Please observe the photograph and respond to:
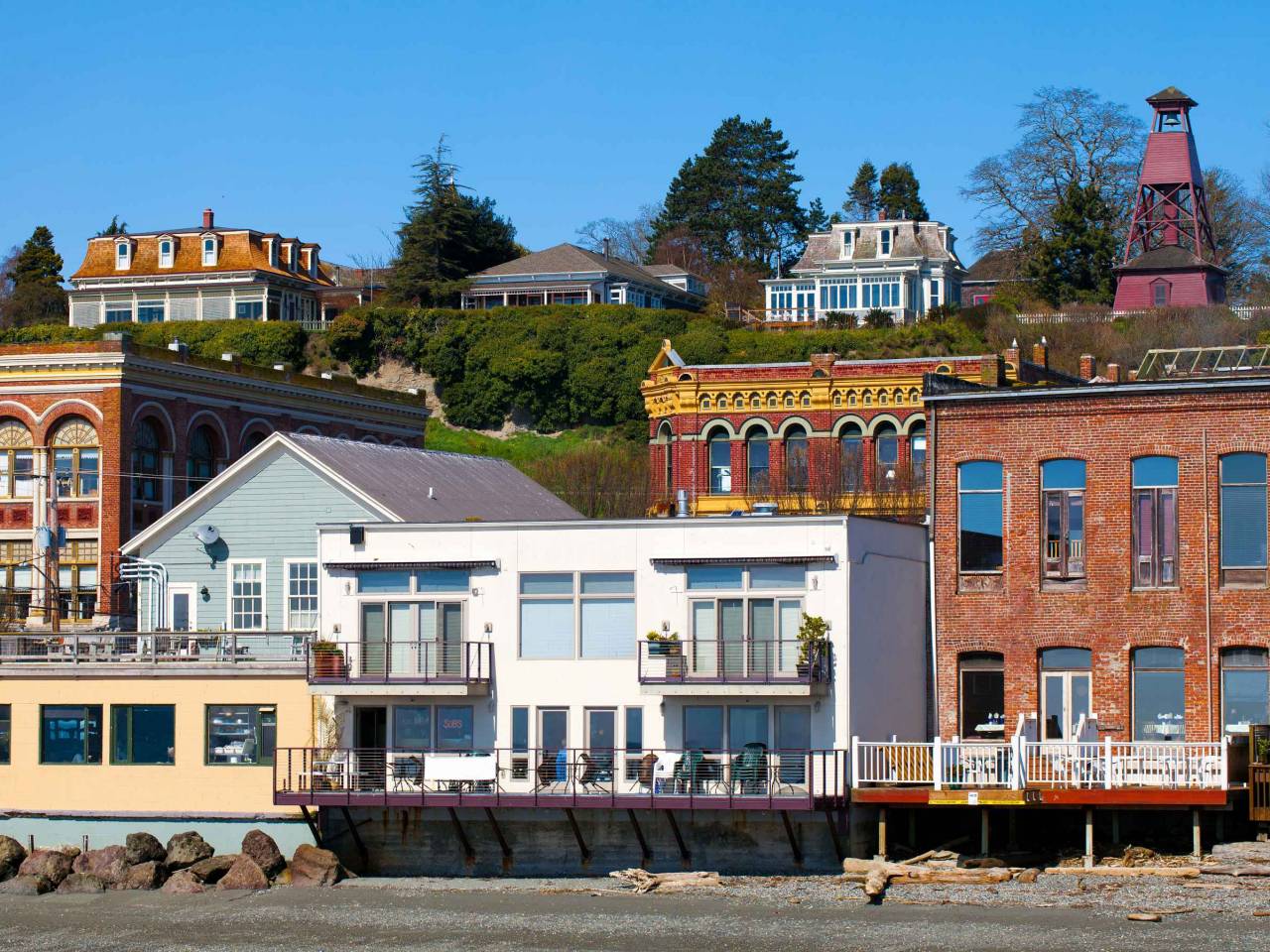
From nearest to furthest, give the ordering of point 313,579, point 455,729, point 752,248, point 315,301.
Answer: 1. point 455,729
2. point 313,579
3. point 315,301
4. point 752,248

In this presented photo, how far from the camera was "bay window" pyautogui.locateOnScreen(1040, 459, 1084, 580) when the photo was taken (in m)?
39.0

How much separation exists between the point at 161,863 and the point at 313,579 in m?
7.92

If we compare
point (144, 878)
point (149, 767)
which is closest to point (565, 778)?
point (144, 878)

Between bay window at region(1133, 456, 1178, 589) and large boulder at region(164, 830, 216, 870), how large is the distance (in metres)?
17.3

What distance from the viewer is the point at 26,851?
39281 millimetres

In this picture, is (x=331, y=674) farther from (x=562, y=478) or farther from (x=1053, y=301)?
(x=1053, y=301)

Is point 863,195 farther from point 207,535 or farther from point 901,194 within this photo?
point 207,535

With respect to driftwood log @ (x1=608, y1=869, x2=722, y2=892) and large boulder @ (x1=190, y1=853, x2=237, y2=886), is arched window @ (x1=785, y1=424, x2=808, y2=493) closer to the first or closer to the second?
driftwood log @ (x1=608, y1=869, x2=722, y2=892)

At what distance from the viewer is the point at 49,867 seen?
37594 mm

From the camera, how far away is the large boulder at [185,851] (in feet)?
124

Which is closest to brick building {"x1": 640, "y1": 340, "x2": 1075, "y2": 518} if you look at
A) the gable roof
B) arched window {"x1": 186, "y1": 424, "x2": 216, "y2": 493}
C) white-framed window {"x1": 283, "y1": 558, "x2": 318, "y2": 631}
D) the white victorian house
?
the gable roof

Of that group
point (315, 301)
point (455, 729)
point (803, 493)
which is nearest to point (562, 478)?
point (803, 493)

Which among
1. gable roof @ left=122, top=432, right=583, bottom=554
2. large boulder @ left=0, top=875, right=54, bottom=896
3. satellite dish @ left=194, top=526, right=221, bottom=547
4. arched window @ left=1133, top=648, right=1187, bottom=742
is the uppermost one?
gable roof @ left=122, top=432, right=583, bottom=554

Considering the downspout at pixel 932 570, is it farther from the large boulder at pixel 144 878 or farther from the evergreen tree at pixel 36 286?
Answer: the evergreen tree at pixel 36 286
